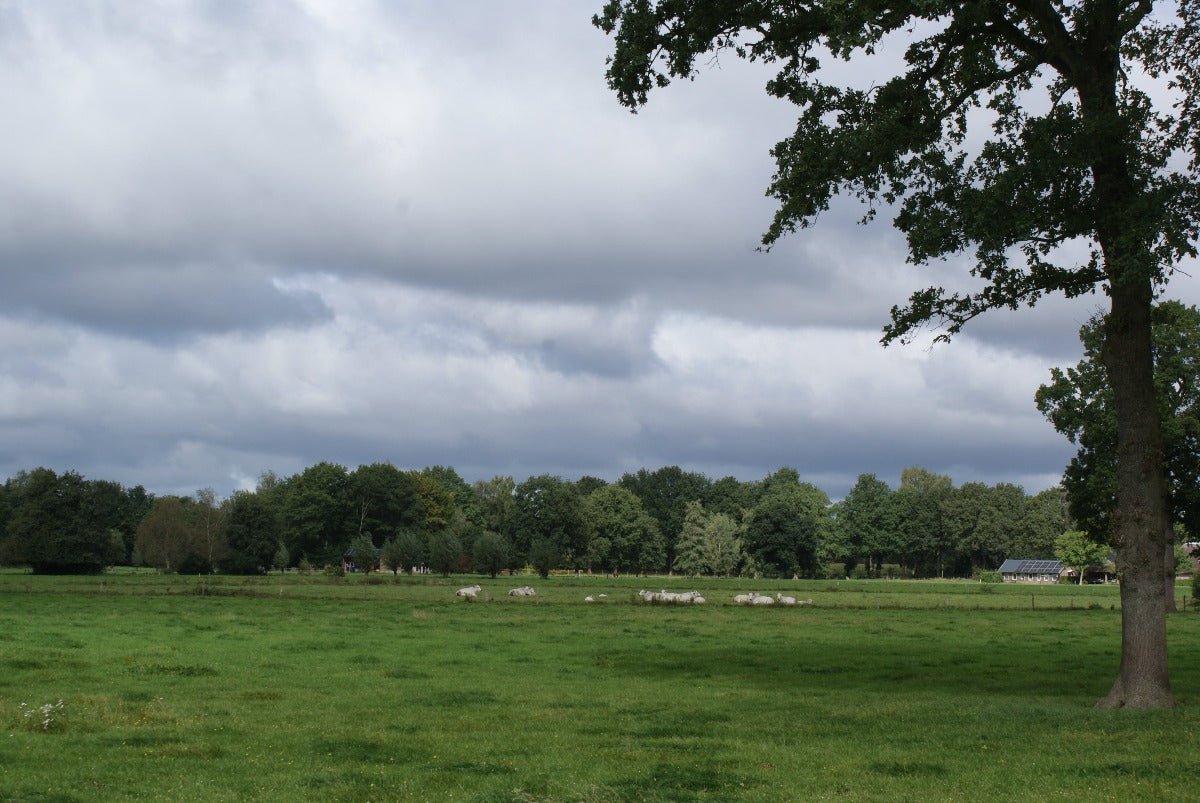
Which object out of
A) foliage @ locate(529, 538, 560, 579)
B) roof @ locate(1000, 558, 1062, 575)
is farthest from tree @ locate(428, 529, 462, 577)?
roof @ locate(1000, 558, 1062, 575)

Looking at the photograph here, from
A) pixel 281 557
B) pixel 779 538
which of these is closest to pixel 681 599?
pixel 281 557

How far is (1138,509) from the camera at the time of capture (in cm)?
2069

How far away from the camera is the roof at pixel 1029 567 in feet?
609

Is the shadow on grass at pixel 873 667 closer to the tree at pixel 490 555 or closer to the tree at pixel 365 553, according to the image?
the tree at pixel 490 555

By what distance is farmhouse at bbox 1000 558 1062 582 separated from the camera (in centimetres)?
A: 18425

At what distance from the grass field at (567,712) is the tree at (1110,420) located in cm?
984

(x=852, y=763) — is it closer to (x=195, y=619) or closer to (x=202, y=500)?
(x=195, y=619)

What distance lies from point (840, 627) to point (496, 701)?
33075 mm

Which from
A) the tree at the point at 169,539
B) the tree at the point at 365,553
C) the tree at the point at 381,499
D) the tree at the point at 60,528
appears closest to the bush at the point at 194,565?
the tree at the point at 169,539

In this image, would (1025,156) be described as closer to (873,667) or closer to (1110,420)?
(873,667)

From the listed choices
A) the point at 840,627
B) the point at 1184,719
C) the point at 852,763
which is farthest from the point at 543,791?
the point at 840,627

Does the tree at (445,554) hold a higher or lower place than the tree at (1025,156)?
lower

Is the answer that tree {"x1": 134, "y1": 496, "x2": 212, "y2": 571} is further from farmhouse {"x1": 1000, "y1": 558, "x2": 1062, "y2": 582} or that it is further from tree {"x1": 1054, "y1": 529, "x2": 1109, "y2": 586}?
farmhouse {"x1": 1000, "y1": 558, "x2": 1062, "y2": 582}

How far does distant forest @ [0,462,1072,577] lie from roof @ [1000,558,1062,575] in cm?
490
